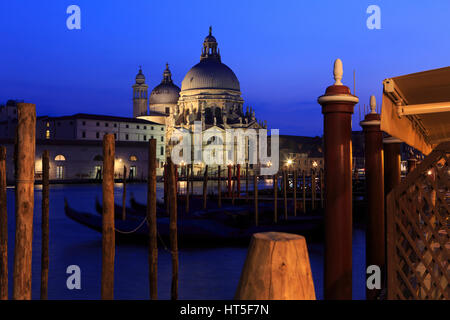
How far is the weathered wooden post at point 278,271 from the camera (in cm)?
140

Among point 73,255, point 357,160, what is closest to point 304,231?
point 73,255

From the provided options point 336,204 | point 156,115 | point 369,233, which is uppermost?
point 156,115

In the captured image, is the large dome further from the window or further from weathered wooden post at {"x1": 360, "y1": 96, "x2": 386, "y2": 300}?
weathered wooden post at {"x1": 360, "y1": 96, "x2": 386, "y2": 300}

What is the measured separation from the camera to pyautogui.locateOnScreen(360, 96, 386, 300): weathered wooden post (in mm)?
4652

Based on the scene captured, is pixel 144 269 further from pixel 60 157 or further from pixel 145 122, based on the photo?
pixel 145 122

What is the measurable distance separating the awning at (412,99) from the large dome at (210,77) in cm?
5835

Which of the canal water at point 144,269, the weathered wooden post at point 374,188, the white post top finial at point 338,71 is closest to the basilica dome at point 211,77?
the canal water at point 144,269

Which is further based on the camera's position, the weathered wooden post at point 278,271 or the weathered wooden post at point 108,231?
the weathered wooden post at point 108,231

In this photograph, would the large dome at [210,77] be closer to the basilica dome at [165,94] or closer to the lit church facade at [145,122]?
the lit church facade at [145,122]

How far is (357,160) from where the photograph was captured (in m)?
57.7

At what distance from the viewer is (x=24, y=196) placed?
4.17 metres
